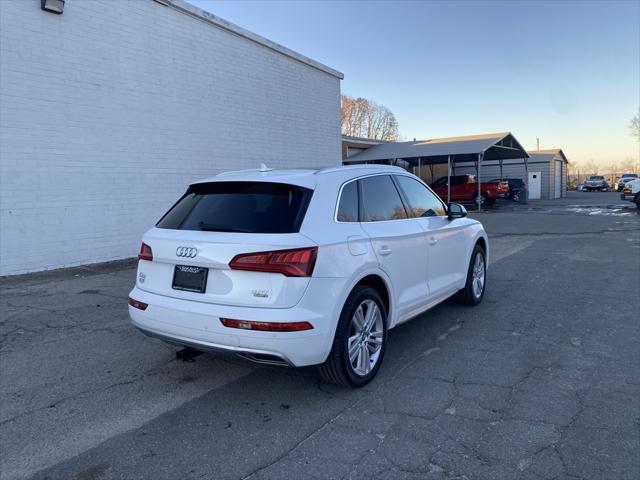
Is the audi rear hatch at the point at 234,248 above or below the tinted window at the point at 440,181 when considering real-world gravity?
below

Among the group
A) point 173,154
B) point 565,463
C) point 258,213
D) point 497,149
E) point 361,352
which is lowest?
point 565,463

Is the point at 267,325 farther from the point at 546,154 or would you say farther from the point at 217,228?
the point at 546,154

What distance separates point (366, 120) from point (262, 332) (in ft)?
219

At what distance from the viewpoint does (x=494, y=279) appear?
8117 mm

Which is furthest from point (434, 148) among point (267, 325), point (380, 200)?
point (267, 325)

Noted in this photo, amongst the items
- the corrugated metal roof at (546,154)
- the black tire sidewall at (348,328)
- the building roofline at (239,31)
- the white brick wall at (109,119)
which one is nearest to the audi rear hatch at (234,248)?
the black tire sidewall at (348,328)

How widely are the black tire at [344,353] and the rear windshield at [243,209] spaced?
0.74m

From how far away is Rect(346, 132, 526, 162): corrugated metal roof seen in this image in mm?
25547

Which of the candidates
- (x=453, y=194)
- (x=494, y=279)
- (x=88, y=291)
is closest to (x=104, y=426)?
(x=88, y=291)

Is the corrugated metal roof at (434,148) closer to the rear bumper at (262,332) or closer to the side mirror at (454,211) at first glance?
the side mirror at (454,211)

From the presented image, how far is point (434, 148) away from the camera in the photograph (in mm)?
28031

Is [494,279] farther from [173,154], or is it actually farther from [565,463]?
[173,154]

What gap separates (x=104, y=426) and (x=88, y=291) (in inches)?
179

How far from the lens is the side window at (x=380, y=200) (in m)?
4.20
